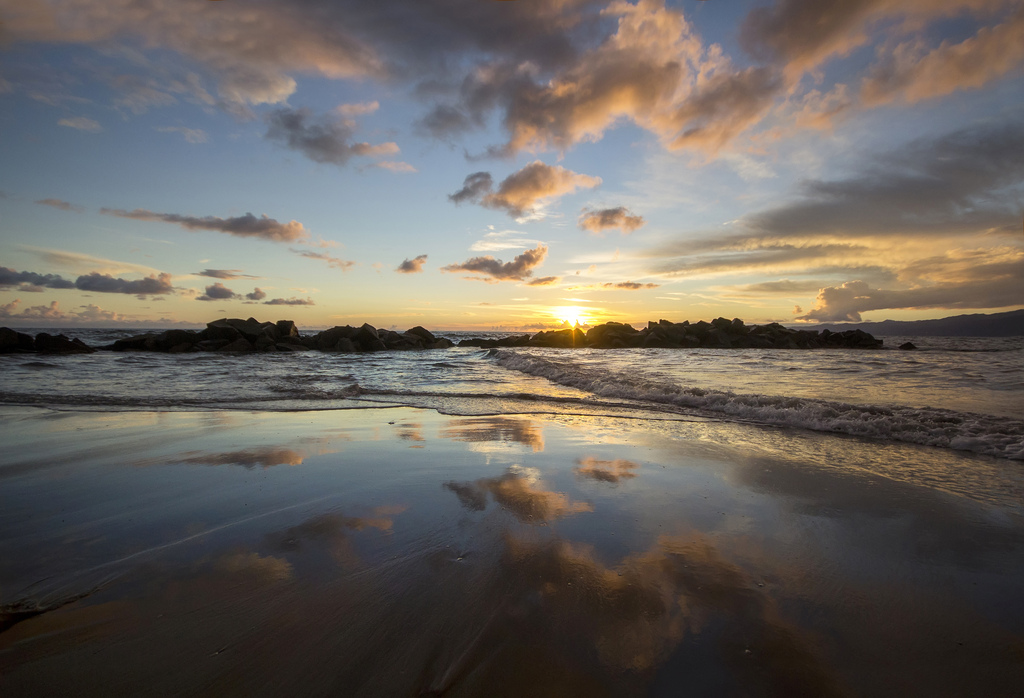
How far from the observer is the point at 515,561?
256 centimetres

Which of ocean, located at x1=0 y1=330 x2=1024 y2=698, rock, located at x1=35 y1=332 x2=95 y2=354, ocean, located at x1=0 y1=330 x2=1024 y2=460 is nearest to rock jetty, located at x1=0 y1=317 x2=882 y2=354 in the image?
rock, located at x1=35 y1=332 x2=95 y2=354

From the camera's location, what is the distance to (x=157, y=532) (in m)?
2.91

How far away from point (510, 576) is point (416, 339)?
31445mm

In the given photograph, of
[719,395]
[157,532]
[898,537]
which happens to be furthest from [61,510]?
[719,395]

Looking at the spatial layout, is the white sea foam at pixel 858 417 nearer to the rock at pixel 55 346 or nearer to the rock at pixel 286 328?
the rock at pixel 286 328

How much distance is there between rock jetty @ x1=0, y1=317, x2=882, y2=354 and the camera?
23891 millimetres

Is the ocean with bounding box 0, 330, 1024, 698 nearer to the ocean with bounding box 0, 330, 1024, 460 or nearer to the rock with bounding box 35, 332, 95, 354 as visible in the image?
the ocean with bounding box 0, 330, 1024, 460

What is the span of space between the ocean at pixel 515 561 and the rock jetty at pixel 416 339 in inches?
836

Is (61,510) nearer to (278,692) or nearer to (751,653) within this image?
(278,692)

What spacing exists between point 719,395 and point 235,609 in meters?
8.32

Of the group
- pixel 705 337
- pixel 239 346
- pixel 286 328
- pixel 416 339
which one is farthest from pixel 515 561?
pixel 705 337

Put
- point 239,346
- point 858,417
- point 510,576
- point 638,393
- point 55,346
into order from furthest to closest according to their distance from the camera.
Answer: point 239,346, point 55,346, point 638,393, point 858,417, point 510,576

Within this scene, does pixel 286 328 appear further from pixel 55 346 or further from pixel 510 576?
pixel 510 576

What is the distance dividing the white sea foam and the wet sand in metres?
0.70
